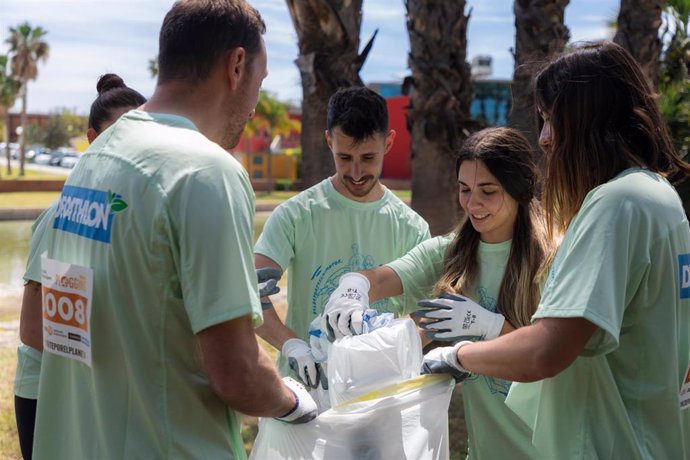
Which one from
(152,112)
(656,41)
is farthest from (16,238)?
(152,112)

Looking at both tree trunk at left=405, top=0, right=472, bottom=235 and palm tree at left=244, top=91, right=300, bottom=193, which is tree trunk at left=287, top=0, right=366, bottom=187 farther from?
palm tree at left=244, top=91, right=300, bottom=193

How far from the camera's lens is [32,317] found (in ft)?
7.66

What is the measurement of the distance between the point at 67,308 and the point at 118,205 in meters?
0.27

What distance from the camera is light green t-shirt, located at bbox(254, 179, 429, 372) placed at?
320 centimetres

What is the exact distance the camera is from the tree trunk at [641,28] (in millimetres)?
7246

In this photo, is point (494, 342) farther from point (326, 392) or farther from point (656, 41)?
point (656, 41)

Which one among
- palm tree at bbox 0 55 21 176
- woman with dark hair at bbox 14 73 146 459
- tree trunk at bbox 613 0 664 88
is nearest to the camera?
woman with dark hair at bbox 14 73 146 459

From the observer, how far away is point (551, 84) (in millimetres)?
1915

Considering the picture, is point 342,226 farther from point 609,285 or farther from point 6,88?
point 6,88

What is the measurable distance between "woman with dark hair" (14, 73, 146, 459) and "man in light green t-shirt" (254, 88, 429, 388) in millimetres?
759

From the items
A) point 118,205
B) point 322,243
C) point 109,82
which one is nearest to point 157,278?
point 118,205

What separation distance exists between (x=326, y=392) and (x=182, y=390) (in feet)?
3.17

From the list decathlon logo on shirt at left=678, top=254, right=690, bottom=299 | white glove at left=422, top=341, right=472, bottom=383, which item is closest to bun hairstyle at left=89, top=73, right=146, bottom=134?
white glove at left=422, top=341, right=472, bottom=383

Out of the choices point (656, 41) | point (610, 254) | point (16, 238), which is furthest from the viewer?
point (16, 238)
